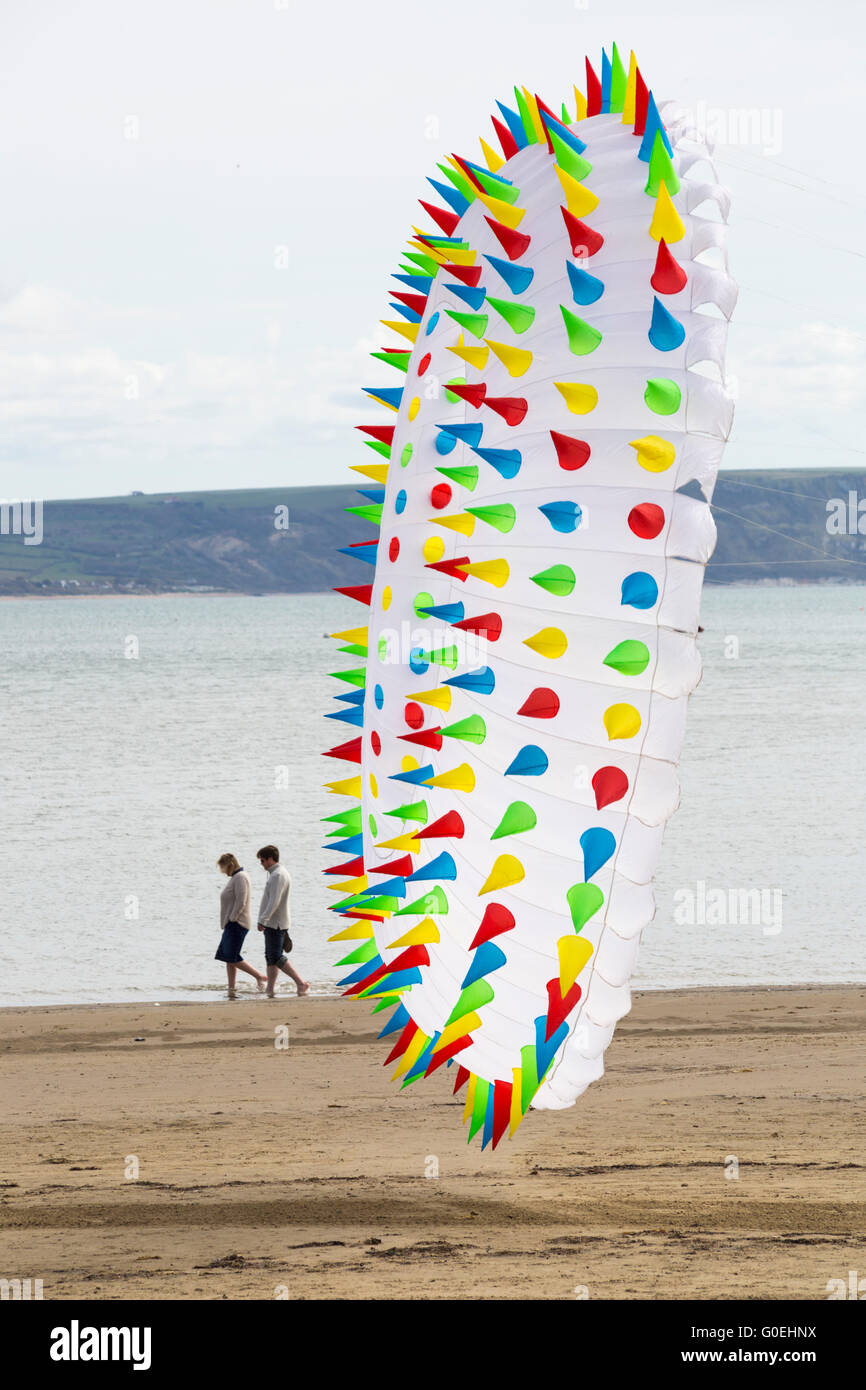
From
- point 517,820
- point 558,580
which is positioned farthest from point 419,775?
point 558,580

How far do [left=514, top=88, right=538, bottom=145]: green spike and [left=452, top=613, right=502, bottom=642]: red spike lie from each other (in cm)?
195

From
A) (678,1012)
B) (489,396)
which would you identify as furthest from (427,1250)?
(678,1012)

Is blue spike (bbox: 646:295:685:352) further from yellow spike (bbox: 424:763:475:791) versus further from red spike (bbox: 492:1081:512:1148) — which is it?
red spike (bbox: 492:1081:512:1148)

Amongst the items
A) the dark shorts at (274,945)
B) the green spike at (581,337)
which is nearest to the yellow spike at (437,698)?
the green spike at (581,337)

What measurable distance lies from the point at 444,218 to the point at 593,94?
0.74 meters

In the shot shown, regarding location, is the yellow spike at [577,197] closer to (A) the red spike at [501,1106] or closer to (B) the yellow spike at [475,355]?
(B) the yellow spike at [475,355]

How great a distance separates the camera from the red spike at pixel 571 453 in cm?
468

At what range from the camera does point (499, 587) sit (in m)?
4.80

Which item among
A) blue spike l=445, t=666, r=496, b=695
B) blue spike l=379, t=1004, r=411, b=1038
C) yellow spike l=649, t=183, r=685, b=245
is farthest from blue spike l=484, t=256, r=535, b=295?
blue spike l=379, t=1004, r=411, b=1038

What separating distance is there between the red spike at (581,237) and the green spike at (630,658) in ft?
4.44

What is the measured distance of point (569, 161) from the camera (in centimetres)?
509

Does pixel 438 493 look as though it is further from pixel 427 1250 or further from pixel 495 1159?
pixel 495 1159

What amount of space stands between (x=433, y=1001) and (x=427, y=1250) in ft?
6.75

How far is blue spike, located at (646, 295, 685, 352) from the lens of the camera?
4.65 meters
